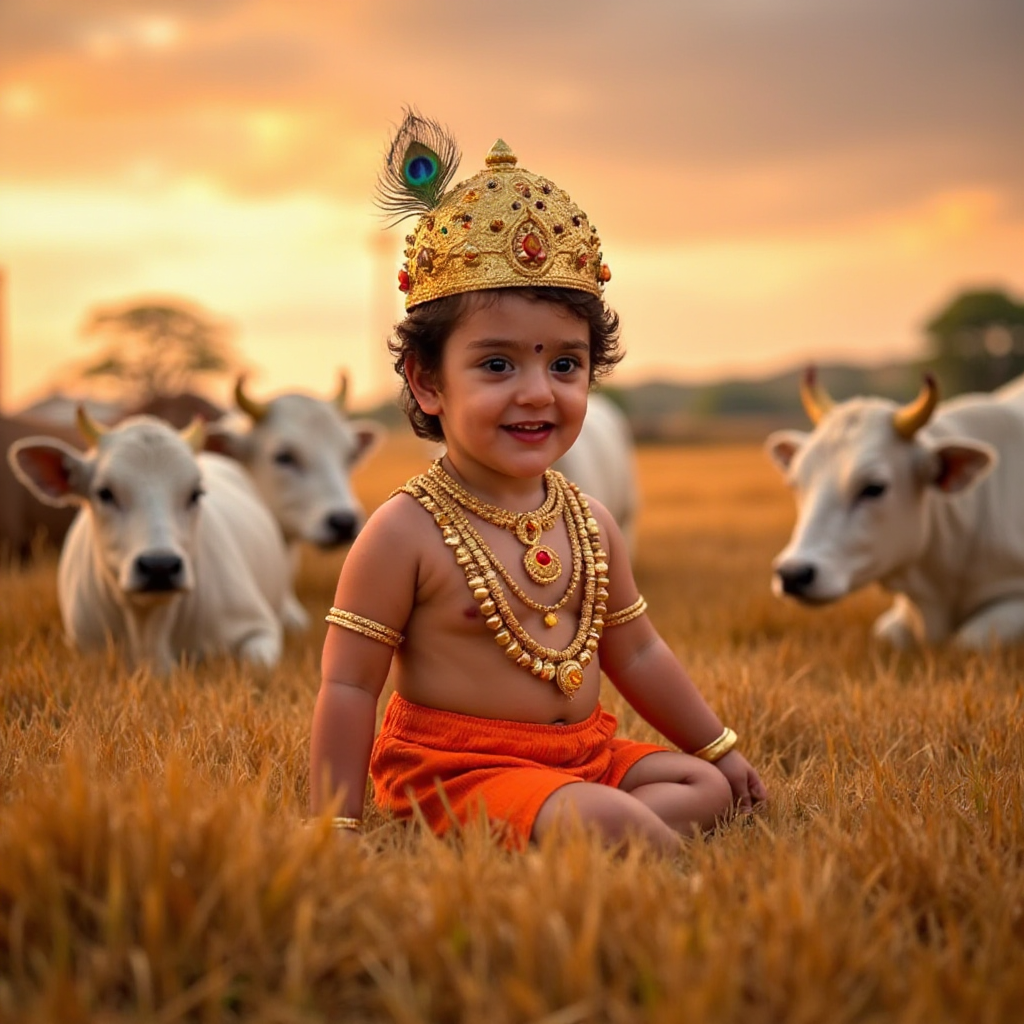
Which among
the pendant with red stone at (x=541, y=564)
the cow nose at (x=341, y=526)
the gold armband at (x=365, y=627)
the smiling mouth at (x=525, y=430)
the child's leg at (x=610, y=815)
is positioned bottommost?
the child's leg at (x=610, y=815)

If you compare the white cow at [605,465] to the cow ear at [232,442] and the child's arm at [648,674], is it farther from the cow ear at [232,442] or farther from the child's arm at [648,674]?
the child's arm at [648,674]

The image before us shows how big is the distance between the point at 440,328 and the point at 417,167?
0.42 m

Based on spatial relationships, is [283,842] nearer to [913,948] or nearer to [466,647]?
[466,647]

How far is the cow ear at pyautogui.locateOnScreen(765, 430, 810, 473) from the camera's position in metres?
5.19

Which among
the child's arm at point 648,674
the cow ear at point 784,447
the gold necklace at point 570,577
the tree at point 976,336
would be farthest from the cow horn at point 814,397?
the tree at point 976,336

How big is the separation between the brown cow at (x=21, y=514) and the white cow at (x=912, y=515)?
466cm

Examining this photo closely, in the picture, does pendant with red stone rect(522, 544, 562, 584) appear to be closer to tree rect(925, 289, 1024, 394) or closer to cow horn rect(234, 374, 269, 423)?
cow horn rect(234, 374, 269, 423)

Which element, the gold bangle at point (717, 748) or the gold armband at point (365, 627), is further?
the gold bangle at point (717, 748)

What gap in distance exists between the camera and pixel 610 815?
2260 millimetres

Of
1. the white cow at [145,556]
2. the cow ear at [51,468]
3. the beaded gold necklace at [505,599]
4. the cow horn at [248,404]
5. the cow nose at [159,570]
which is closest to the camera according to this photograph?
the beaded gold necklace at [505,599]

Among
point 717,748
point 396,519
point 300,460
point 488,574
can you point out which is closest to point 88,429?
point 300,460

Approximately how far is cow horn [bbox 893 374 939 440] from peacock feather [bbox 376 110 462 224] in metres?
2.48

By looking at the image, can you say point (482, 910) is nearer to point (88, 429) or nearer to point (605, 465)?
point (88, 429)

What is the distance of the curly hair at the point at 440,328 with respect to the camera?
98.1 inches
